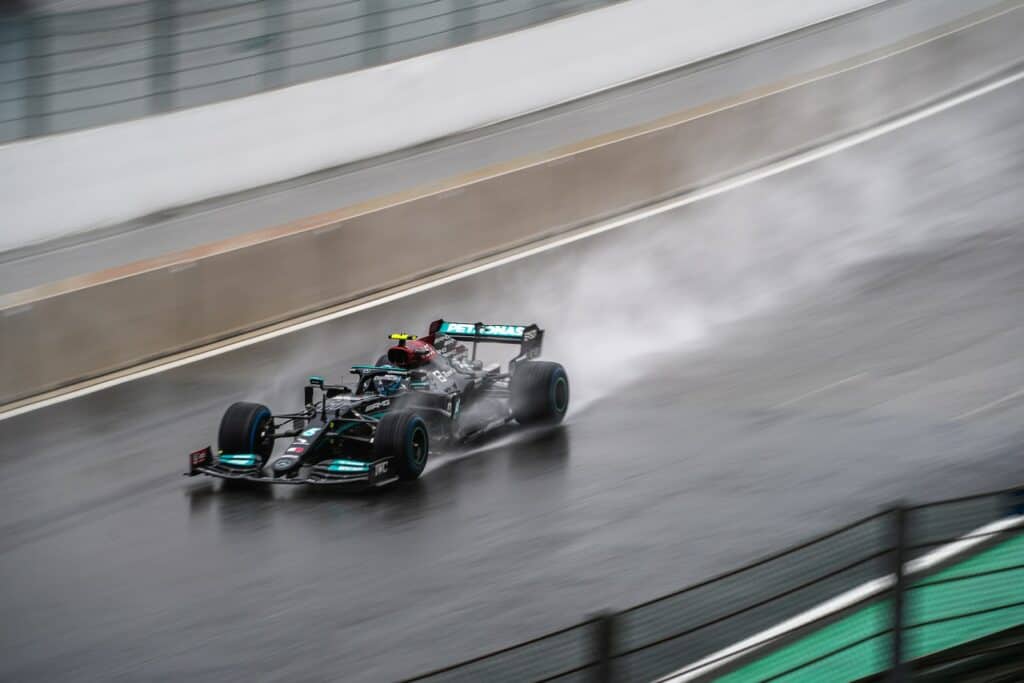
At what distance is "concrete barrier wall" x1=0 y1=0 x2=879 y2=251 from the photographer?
17453 mm

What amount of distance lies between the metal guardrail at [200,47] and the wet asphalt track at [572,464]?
4.48 meters

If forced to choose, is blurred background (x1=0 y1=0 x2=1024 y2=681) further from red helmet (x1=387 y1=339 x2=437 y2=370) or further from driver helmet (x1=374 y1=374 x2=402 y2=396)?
red helmet (x1=387 y1=339 x2=437 y2=370)

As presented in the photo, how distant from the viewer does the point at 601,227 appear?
19.1 m

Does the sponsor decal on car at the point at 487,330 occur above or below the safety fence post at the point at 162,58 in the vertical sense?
below

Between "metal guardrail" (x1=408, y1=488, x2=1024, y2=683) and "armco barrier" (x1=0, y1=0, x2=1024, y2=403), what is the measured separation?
8806 millimetres

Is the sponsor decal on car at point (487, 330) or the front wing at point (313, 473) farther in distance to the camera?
the sponsor decal on car at point (487, 330)


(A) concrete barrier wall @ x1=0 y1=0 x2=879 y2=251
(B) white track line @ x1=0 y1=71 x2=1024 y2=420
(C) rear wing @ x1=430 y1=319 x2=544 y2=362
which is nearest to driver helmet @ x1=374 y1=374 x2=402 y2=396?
(C) rear wing @ x1=430 y1=319 x2=544 y2=362

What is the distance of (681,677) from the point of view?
20.5 feet

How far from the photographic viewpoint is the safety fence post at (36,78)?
16.9m

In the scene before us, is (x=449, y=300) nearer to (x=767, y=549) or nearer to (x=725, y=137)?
(x=725, y=137)

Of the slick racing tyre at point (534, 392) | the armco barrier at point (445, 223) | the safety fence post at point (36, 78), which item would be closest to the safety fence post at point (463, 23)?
the armco barrier at point (445, 223)

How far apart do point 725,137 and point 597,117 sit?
7.75 ft

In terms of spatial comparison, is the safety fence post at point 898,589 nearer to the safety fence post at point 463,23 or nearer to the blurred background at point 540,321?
the blurred background at point 540,321

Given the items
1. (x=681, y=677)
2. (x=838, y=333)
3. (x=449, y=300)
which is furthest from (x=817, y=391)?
(x=681, y=677)
